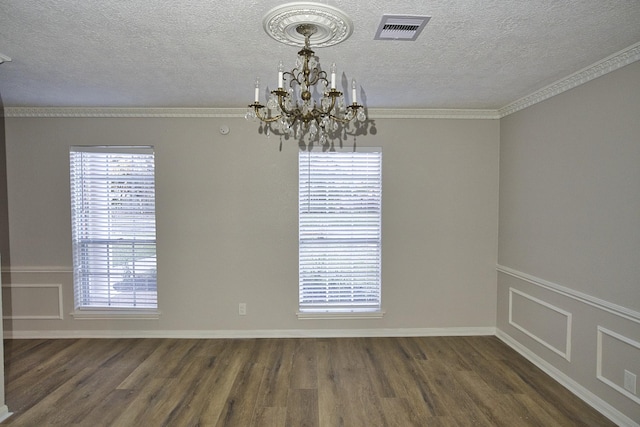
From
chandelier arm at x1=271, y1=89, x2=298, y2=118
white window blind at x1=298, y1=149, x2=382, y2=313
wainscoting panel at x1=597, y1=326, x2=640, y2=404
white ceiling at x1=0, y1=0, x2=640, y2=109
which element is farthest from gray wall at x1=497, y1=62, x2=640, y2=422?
chandelier arm at x1=271, y1=89, x2=298, y2=118

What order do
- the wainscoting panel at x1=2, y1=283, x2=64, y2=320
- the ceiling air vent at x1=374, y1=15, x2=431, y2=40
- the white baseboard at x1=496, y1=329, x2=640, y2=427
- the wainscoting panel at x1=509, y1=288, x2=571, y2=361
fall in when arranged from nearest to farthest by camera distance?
the ceiling air vent at x1=374, y1=15, x2=431, y2=40
the white baseboard at x1=496, y1=329, x2=640, y2=427
the wainscoting panel at x1=509, y1=288, x2=571, y2=361
the wainscoting panel at x1=2, y1=283, x2=64, y2=320

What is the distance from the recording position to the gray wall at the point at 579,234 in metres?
2.29

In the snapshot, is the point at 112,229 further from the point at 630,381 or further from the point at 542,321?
the point at 630,381

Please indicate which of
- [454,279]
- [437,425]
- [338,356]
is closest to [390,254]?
[454,279]

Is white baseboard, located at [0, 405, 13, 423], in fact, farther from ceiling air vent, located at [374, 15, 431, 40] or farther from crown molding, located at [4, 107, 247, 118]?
ceiling air vent, located at [374, 15, 431, 40]

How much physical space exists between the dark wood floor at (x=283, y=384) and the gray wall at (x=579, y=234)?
300 mm

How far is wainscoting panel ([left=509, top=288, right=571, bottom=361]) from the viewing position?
2863mm

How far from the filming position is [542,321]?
3.14 meters

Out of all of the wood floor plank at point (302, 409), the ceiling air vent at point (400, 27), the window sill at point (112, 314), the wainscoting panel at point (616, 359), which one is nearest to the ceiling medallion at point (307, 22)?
the ceiling air vent at point (400, 27)

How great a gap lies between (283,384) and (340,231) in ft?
5.51

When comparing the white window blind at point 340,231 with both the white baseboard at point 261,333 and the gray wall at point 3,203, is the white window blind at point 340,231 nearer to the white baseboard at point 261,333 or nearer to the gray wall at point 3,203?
the white baseboard at point 261,333

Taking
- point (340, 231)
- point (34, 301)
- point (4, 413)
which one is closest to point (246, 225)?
point (340, 231)

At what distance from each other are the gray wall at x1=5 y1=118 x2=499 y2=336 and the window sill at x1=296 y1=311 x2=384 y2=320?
79mm

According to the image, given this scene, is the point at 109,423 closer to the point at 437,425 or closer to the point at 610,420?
the point at 437,425
